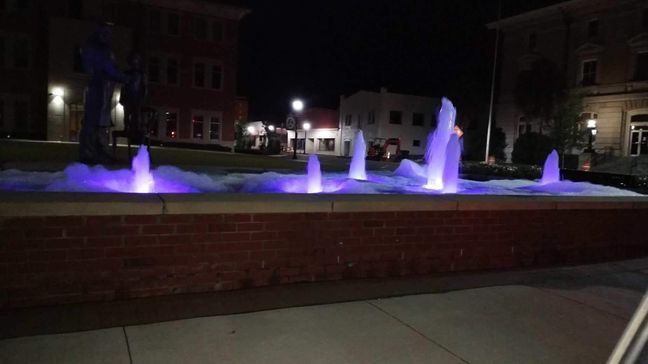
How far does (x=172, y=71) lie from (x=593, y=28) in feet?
110

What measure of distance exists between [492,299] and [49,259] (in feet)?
13.6

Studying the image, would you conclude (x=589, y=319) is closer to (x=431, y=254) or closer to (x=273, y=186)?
(x=431, y=254)

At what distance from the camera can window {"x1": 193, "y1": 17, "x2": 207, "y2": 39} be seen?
39844 mm

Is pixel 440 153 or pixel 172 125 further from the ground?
pixel 172 125

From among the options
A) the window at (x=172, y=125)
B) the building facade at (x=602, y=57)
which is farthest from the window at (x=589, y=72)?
the window at (x=172, y=125)

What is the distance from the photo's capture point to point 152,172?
970cm

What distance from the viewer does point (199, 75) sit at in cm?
4066

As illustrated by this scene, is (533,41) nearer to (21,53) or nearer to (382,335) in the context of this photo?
(21,53)

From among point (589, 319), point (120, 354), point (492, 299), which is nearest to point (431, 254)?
point (492, 299)

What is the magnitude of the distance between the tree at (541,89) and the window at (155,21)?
92.9 feet

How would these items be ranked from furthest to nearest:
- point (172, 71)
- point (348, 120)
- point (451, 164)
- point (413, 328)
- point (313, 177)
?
1. point (348, 120)
2. point (172, 71)
3. point (451, 164)
4. point (313, 177)
5. point (413, 328)

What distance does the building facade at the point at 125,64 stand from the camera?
34094mm

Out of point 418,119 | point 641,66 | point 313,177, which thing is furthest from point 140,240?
point 418,119

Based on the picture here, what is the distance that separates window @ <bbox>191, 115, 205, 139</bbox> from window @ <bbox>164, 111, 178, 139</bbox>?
1345mm
